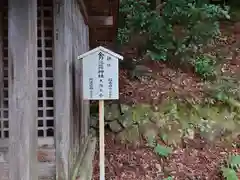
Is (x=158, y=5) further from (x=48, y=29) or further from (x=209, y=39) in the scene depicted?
(x=48, y=29)

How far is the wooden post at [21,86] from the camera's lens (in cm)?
243

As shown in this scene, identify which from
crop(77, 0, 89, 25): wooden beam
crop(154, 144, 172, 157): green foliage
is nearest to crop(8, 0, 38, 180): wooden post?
crop(77, 0, 89, 25): wooden beam

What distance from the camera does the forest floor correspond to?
545 cm

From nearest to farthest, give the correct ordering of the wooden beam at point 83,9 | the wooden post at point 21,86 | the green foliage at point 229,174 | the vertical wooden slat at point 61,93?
the wooden post at point 21,86, the vertical wooden slat at point 61,93, the wooden beam at point 83,9, the green foliage at point 229,174

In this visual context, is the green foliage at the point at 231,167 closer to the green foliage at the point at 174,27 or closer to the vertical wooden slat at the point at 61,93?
the green foliage at the point at 174,27

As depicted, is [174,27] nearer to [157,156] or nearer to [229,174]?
[157,156]

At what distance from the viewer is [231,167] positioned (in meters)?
5.56

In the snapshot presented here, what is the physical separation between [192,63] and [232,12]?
2.54 metres

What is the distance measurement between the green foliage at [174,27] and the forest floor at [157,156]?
0.82 m

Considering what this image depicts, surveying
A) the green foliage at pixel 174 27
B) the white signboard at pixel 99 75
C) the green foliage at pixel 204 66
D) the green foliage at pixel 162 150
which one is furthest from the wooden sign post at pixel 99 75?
the green foliage at pixel 174 27

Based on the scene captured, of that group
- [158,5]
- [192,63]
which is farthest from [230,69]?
[158,5]

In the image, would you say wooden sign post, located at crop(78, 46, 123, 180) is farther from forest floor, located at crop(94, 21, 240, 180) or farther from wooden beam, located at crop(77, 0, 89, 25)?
forest floor, located at crop(94, 21, 240, 180)

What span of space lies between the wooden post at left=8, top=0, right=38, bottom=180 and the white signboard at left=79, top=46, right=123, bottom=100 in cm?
133

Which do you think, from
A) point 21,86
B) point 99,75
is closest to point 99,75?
point 99,75
